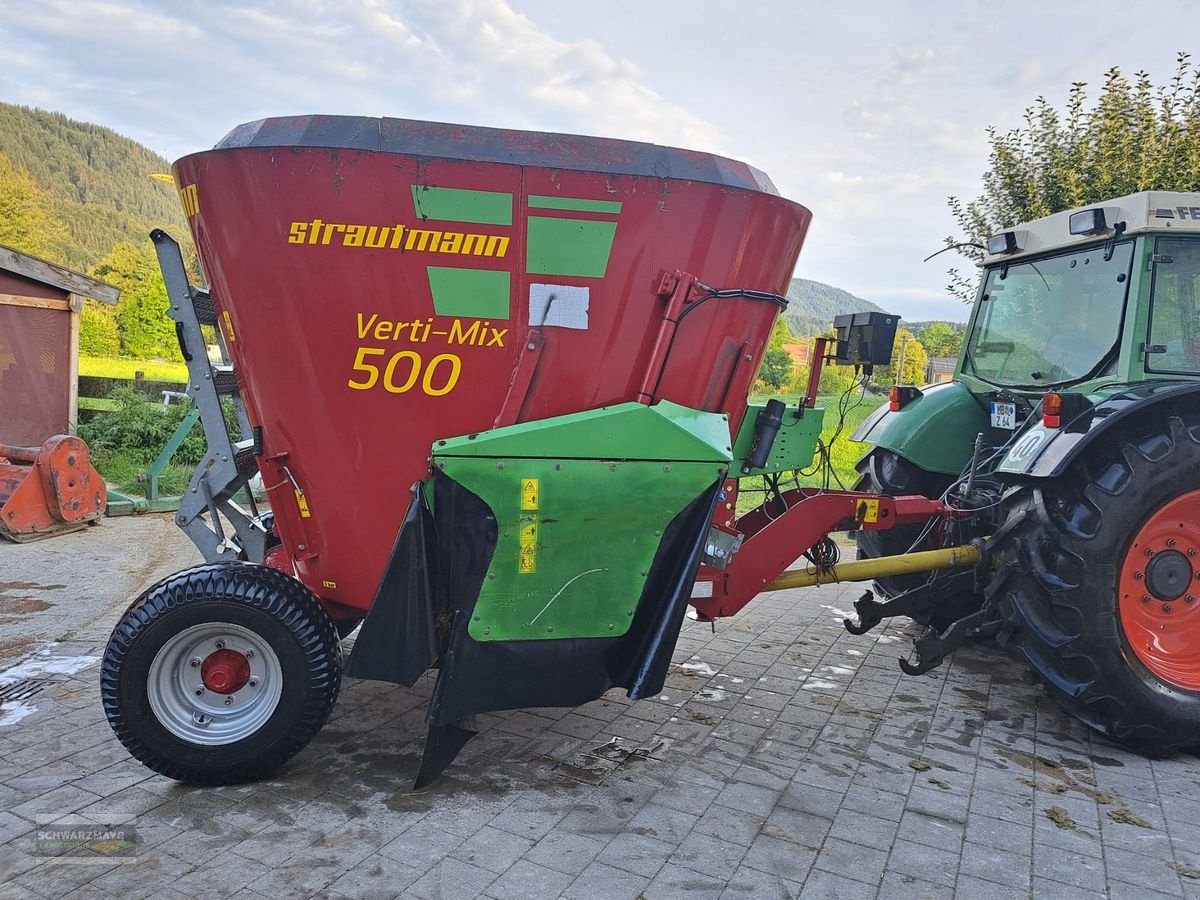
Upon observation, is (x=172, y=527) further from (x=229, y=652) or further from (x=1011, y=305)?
(x=1011, y=305)

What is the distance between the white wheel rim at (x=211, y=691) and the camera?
2.77 metres

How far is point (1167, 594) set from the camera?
3447mm

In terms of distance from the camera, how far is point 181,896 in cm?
218

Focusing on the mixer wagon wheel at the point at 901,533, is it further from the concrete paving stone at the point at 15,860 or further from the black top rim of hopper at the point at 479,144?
the concrete paving stone at the point at 15,860

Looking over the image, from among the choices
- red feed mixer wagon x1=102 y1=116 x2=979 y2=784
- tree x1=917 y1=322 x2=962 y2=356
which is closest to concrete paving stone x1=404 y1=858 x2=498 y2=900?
red feed mixer wagon x1=102 y1=116 x2=979 y2=784

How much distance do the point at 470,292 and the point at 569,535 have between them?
0.88 metres

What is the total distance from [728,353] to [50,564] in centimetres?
531

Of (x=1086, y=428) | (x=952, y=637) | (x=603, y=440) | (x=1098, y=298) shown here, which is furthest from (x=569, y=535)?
(x=1098, y=298)

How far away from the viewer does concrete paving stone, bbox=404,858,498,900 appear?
2221mm

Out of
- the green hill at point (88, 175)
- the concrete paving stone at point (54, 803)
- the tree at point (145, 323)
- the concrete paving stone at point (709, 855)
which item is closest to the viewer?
the concrete paving stone at point (709, 855)

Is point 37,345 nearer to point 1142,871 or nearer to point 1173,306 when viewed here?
point 1173,306

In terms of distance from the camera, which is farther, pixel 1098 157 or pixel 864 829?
pixel 1098 157

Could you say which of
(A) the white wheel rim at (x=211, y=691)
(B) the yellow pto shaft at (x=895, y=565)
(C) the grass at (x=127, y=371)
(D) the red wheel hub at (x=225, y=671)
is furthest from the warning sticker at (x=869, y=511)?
(C) the grass at (x=127, y=371)

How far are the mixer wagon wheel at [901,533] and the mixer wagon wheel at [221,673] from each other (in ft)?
9.56
